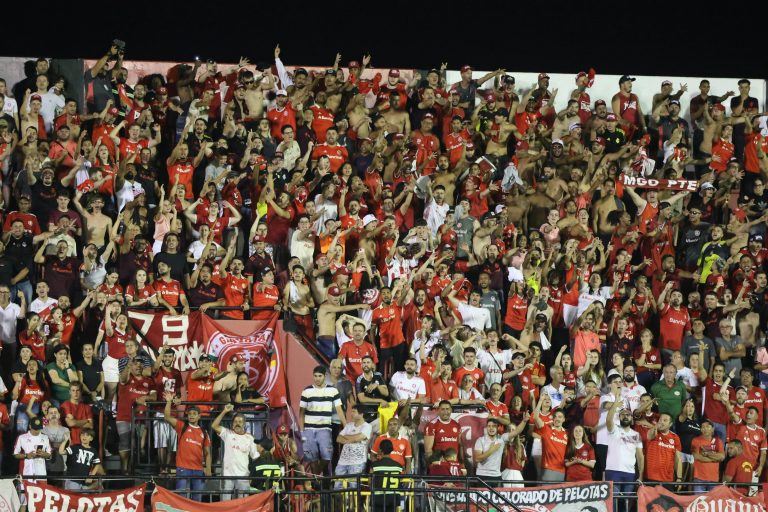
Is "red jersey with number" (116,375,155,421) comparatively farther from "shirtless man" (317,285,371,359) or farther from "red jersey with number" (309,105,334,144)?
"red jersey with number" (309,105,334,144)

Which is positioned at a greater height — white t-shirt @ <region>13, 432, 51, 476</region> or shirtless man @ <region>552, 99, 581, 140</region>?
shirtless man @ <region>552, 99, 581, 140</region>

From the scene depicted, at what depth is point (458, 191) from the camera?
23.0 metres

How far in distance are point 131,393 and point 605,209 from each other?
8.45m

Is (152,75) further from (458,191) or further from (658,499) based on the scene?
(658,499)

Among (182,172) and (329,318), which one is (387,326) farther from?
(182,172)

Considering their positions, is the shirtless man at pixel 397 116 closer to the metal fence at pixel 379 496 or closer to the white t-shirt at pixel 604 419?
the white t-shirt at pixel 604 419

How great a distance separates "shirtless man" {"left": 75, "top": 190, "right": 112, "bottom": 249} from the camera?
20266 mm

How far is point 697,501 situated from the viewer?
16609 millimetres

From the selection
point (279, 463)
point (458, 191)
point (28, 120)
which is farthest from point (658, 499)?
point (28, 120)

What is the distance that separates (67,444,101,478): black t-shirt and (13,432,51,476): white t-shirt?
28 cm

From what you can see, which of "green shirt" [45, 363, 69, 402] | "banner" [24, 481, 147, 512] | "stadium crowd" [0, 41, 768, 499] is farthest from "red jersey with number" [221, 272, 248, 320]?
"banner" [24, 481, 147, 512]

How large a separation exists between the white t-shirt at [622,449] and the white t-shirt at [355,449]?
11.0ft

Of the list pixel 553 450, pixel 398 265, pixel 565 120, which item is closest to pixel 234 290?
pixel 398 265

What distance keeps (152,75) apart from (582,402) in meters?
8.91
